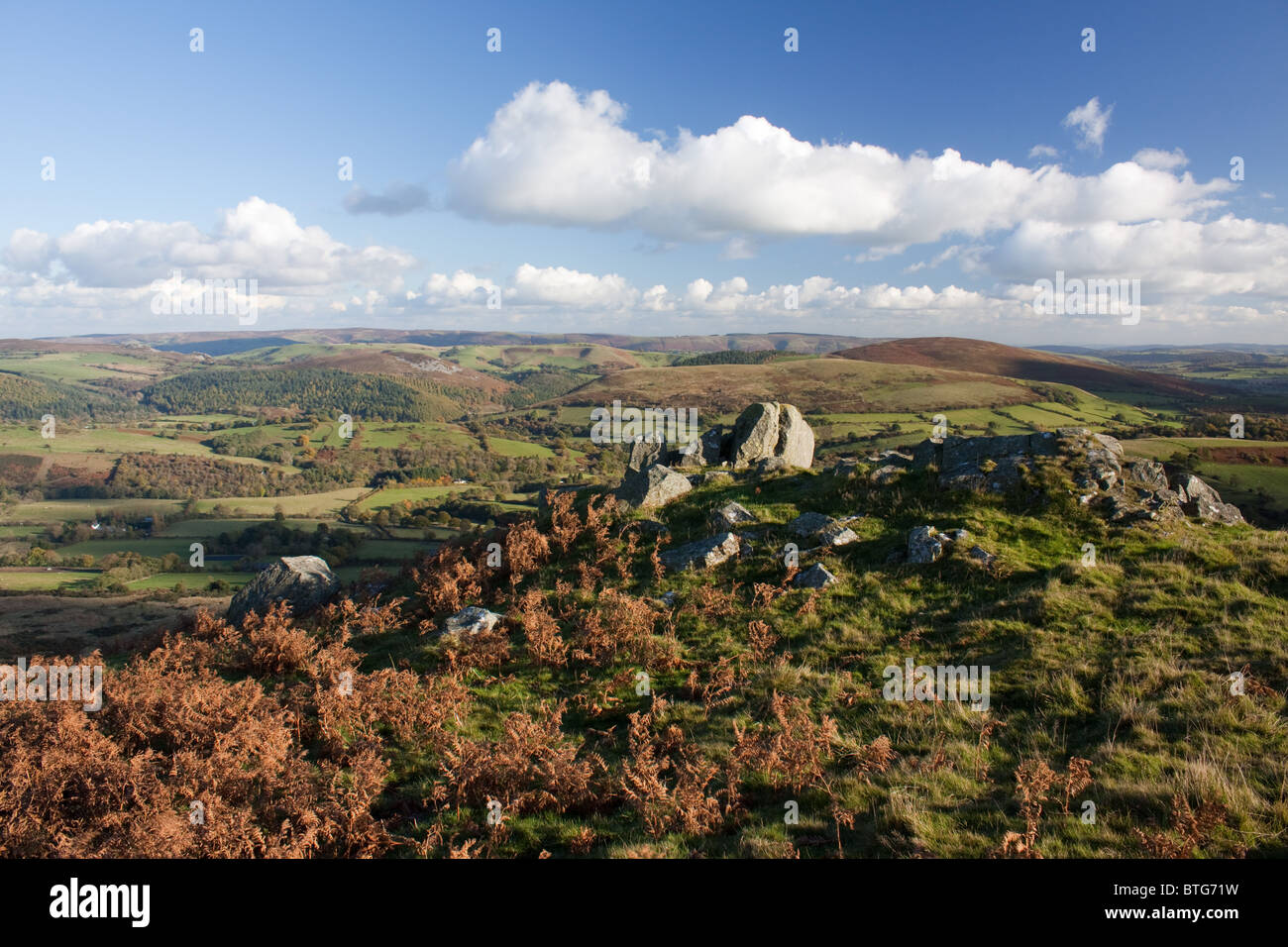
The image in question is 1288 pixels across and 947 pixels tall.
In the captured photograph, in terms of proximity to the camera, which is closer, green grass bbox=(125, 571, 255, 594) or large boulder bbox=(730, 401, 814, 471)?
large boulder bbox=(730, 401, 814, 471)

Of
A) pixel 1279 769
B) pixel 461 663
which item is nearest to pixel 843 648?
pixel 1279 769

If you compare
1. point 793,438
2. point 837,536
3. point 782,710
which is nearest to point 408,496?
point 793,438

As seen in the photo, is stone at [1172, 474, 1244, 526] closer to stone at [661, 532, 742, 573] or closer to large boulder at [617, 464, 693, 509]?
stone at [661, 532, 742, 573]

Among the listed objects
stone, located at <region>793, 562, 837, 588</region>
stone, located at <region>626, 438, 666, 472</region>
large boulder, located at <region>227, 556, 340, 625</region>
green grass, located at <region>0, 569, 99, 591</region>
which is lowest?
green grass, located at <region>0, 569, 99, 591</region>

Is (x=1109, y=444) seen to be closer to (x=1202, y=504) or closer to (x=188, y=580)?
(x=1202, y=504)

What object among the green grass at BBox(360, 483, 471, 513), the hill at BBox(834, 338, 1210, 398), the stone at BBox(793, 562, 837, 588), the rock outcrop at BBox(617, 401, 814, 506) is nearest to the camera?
the stone at BBox(793, 562, 837, 588)

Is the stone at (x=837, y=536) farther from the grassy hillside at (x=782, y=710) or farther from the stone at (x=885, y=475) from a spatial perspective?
the stone at (x=885, y=475)

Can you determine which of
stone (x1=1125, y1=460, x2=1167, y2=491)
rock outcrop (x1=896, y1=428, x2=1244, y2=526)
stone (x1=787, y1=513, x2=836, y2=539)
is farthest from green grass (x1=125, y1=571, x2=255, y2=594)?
stone (x1=1125, y1=460, x2=1167, y2=491)

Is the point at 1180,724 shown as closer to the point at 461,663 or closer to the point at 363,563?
the point at 461,663
